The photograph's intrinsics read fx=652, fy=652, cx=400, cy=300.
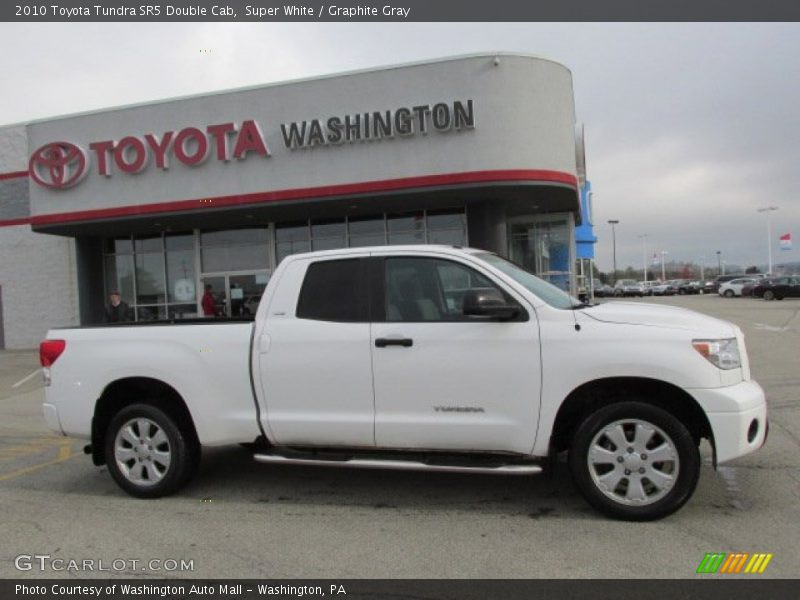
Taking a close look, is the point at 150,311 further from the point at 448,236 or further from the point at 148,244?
the point at 448,236

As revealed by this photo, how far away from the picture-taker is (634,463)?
4.31m

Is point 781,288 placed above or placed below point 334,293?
below

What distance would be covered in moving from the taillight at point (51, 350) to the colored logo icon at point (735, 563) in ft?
16.7

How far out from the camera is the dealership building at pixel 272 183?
1467 centimetres

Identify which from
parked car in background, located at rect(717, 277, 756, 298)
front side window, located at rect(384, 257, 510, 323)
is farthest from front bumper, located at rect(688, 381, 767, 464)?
parked car in background, located at rect(717, 277, 756, 298)

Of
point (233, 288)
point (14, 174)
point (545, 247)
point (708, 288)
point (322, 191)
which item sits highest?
point (14, 174)

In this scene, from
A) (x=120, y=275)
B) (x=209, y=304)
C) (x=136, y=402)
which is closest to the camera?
(x=136, y=402)

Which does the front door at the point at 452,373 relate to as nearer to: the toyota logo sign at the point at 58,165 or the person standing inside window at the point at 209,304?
the person standing inside window at the point at 209,304

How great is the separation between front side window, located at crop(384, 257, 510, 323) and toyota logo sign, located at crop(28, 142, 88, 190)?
1485 centimetres

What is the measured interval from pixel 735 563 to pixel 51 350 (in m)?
5.35

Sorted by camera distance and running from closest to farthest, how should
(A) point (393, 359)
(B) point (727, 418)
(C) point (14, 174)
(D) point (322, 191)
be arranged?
(B) point (727, 418), (A) point (393, 359), (D) point (322, 191), (C) point (14, 174)

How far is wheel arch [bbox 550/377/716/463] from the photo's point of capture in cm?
439

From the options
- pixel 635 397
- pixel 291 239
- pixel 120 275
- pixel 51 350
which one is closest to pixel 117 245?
pixel 120 275
